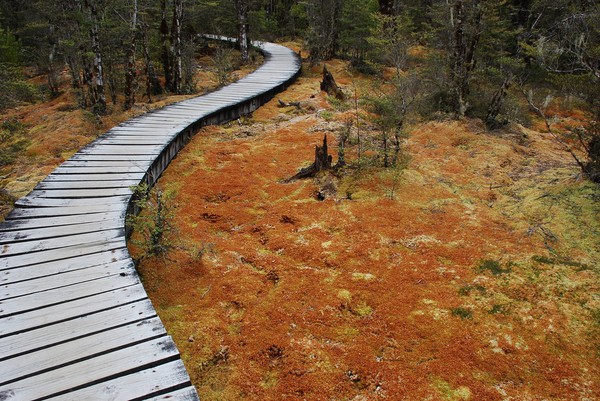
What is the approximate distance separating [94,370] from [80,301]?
108 cm

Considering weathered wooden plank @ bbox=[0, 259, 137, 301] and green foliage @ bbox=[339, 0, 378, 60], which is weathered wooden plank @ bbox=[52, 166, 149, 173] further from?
green foliage @ bbox=[339, 0, 378, 60]

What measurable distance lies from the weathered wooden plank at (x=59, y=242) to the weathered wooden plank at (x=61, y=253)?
0.16 ft

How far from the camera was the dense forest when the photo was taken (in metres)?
7.77

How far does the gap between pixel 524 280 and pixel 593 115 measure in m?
4.55

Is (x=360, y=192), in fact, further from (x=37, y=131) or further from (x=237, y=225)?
(x=37, y=131)

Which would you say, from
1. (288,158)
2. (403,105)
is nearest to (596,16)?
(403,105)

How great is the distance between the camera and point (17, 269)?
172 inches

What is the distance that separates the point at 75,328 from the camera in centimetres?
359

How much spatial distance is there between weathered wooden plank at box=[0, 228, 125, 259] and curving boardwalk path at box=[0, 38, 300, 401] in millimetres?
→ 14

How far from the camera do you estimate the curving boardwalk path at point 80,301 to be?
305cm

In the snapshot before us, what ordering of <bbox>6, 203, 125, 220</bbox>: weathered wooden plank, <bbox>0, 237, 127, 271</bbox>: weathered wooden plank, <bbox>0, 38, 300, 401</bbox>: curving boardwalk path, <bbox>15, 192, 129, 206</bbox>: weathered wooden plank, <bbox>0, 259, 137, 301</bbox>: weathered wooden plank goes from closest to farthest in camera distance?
<bbox>0, 38, 300, 401</bbox>: curving boardwalk path
<bbox>0, 259, 137, 301</bbox>: weathered wooden plank
<bbox>0, 237, 127, 271</bbox>: weathered wooden plank
<bbox>6, 203, 125, 220</bbox>: weathered wooden plank
<bbox>15, 192, 129, 206</bbox>: weathered wooden plank

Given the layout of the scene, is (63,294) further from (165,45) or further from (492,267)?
(165,45)

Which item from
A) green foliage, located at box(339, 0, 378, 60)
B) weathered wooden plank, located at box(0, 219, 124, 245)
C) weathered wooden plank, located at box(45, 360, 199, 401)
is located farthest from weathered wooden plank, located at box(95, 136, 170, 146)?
green foliage, located at box(339, 0, 378, 60)

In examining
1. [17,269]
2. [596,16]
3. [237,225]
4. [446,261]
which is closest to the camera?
[17,269]
